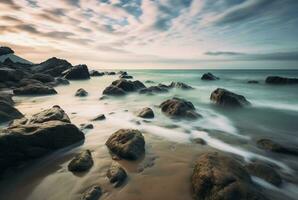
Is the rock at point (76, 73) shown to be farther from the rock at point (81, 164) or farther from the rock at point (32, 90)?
the rock at point (81, 164)

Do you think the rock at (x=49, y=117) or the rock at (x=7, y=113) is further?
the rock at (x=7, y=113)

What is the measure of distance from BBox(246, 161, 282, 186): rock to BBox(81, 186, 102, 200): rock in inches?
152

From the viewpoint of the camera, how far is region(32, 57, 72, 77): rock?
140 feet

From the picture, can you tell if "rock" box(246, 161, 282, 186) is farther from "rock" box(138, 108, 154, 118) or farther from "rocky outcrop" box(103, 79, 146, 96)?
"rocky outcrop" box(103, 79, 146, 96)

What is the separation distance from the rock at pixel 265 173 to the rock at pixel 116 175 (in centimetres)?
332

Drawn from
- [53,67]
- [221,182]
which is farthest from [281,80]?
[53,67]

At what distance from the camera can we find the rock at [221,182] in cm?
409

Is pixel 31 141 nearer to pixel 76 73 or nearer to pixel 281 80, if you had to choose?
pixel 76 73

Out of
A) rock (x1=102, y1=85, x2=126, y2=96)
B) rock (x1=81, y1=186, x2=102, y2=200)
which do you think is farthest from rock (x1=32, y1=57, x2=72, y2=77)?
rock (x1=81, y1=186, x2=102, y2=200)

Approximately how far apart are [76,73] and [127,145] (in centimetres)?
3762

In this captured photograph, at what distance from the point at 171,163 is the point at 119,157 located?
151cm

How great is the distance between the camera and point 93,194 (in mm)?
4461

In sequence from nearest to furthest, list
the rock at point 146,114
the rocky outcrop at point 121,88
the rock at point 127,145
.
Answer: the rock at point 127,145 → the rock at point 146,114 → the rocky outcrop at point 121,88

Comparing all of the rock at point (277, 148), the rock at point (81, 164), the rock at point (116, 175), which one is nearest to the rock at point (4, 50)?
the rock at point (81, 164)
